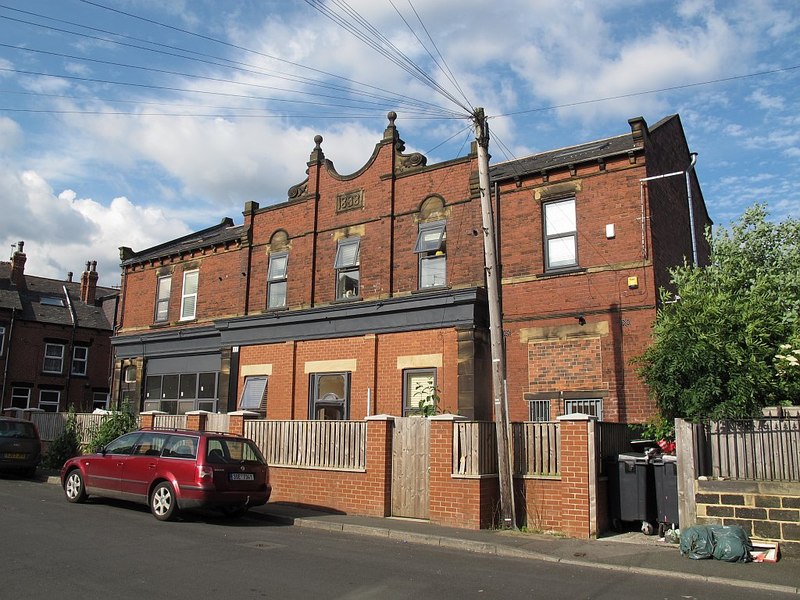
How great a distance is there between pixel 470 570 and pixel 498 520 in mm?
3397

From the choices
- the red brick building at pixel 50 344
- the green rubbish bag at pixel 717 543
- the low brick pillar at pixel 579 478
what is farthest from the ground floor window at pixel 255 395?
the red brick building at pixel 50 344

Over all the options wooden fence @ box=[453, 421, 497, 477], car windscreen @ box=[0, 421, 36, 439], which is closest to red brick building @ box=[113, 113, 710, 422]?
wooden fence @ box=[453, 421, 497, 477]

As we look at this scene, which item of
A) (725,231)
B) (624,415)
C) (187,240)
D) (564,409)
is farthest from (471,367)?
(187,240)

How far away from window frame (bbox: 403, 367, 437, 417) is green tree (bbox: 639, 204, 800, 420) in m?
4.95

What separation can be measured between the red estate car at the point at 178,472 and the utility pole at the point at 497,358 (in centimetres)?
422

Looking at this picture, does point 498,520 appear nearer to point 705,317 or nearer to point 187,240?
point 705,317

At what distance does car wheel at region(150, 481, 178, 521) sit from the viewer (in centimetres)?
1161

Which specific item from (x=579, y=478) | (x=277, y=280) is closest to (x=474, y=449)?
(x=579, y=478)

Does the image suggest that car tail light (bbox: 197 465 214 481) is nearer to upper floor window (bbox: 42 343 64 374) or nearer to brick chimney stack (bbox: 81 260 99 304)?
upper floor window (bbox: 42 343 64 374)

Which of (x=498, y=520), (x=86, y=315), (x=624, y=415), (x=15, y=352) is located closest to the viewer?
(x=498, y=520)

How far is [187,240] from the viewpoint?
26406 mm

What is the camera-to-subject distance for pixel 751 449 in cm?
1005

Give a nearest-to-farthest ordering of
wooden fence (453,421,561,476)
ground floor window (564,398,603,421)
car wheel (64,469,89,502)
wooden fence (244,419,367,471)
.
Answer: wooden fence (453,421,561,476), car wheel (64,469,89,502), wooden fence (244,419,367,471), ground floor window (564,398,603,421)

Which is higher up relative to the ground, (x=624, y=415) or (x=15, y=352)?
(x=15, y=352)
